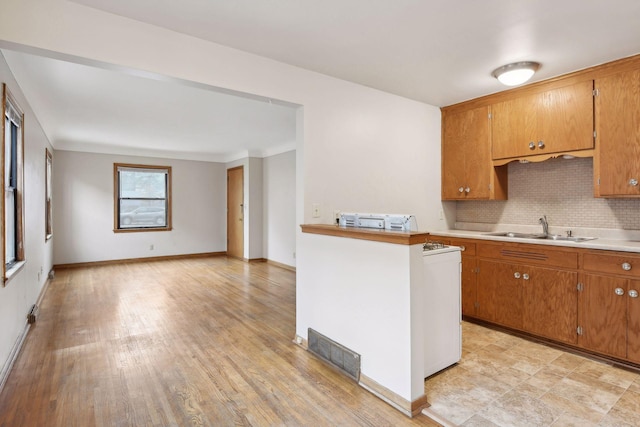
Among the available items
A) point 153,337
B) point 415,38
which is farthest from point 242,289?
point 415,38

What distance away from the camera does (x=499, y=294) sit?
3.12 m

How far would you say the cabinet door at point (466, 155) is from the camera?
3.58m

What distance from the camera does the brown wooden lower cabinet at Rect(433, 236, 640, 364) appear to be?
2.41 m

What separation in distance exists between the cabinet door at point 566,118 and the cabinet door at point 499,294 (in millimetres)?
1167

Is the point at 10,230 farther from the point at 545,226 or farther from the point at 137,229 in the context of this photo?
the point at 545,226

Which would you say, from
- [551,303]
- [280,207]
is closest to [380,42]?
[551,303]

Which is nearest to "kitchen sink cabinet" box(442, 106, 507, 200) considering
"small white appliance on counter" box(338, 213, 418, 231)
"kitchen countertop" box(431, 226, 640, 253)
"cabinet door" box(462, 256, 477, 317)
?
"kitchen countertop" box(431, 226, 640, 253)

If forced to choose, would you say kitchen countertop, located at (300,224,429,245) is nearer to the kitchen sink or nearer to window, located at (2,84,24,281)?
the kitchen sink

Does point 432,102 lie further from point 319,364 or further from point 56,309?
point 56,309

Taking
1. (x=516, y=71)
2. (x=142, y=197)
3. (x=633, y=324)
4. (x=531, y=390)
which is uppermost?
(x=516, y=71)

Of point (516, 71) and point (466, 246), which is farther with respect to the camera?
point (466, 246)

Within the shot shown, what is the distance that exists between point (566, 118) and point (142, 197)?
24.1 ft

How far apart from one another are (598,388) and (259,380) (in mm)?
2201

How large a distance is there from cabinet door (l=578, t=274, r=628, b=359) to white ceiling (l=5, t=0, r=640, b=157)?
Result: 1.74 metres
